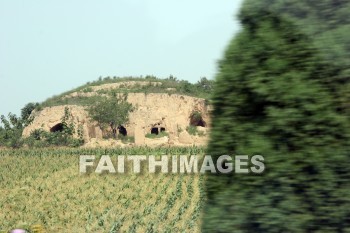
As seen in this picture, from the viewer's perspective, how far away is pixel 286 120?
3.36m

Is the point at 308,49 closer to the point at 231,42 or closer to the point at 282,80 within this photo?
the point at 282,80

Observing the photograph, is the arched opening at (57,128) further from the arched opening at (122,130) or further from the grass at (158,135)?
the grass at (158,135)

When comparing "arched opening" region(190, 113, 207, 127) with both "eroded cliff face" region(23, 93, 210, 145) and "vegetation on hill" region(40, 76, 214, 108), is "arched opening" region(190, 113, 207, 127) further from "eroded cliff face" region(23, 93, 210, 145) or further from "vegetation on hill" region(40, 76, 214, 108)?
"vegetation on hill" region(40, 76, 214, 108)

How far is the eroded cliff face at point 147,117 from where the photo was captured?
6462cm

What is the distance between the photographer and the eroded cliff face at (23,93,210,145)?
6462cm

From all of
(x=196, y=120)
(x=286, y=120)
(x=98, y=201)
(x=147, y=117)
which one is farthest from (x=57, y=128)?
(x=286, y=120)

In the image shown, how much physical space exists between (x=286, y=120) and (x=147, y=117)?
63385 millimetres

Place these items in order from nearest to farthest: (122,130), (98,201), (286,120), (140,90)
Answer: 1. (286,120)
2. (98,201)
3. (122,130)
4. (140,90)

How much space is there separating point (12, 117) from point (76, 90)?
14.2 meters

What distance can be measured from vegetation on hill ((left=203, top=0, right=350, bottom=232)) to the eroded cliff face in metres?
57.3

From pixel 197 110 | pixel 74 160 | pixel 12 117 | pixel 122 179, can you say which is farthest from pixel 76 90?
pixel 122 179

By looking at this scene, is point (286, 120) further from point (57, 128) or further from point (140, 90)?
point (140, 90)

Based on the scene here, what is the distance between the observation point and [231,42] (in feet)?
12.1

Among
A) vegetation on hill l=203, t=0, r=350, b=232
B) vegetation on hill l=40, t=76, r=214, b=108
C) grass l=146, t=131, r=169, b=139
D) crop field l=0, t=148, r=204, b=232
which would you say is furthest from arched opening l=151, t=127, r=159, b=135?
vegetation on hill l=203, t=0, r=350, b=232
